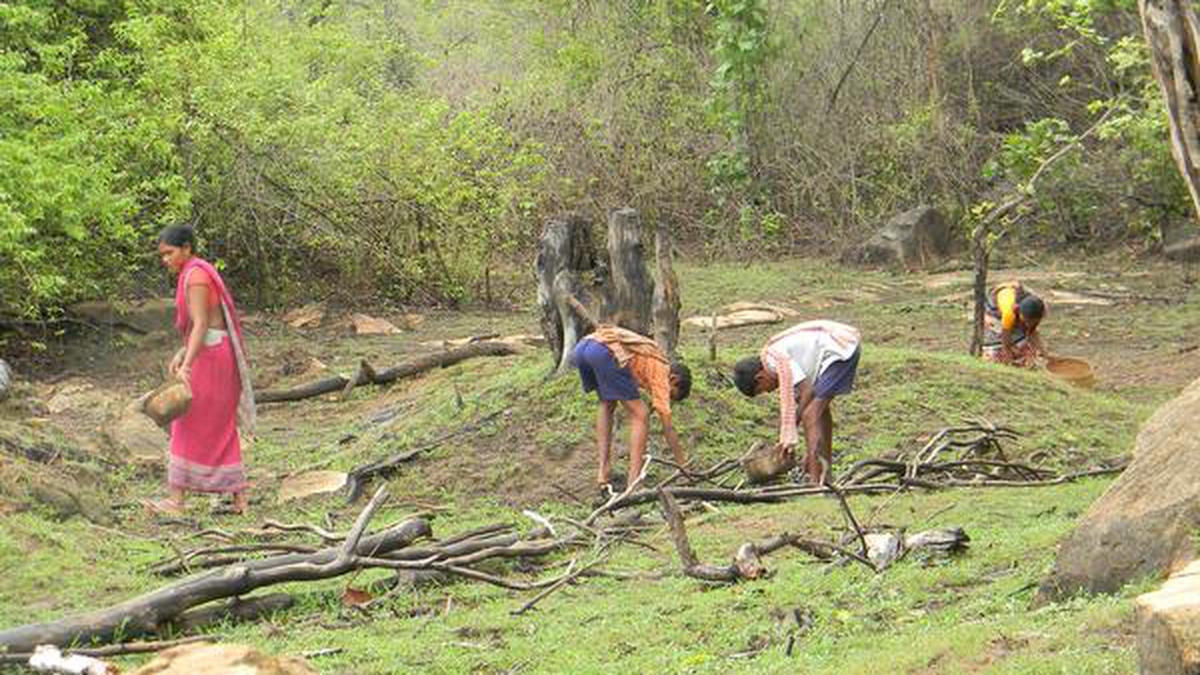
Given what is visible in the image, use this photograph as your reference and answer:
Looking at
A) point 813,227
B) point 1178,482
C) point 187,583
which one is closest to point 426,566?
point 187,583

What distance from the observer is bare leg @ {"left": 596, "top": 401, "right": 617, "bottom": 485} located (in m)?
10.3

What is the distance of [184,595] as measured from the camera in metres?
7.12

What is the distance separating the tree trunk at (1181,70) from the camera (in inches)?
213

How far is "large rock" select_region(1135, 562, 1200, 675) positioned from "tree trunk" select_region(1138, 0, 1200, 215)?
2010mm

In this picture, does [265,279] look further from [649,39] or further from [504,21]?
[504,21]

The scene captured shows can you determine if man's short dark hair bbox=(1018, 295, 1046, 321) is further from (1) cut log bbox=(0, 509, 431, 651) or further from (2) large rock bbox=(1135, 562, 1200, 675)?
(2) large rock bbox=(1135, 562, 1200, 675)

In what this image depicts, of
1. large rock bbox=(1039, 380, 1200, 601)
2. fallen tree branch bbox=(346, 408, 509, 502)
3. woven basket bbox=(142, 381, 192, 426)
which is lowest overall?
fallen tree branch bbox=(346, 408, 509, 502)

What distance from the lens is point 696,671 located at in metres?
5.88

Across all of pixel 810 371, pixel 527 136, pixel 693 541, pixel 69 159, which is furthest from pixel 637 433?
pixel 527 136

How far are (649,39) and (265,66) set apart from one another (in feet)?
30.7

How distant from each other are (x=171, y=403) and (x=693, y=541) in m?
3.68

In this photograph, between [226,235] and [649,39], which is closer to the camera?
[226,235]

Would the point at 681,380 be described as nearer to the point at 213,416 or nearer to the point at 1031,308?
the point at 213,416

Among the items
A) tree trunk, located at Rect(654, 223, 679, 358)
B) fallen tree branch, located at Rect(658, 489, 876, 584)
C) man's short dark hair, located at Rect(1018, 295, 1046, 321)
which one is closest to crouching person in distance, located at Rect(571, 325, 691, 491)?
tree trunk, located at Rect(654, 223, 679, 358)
